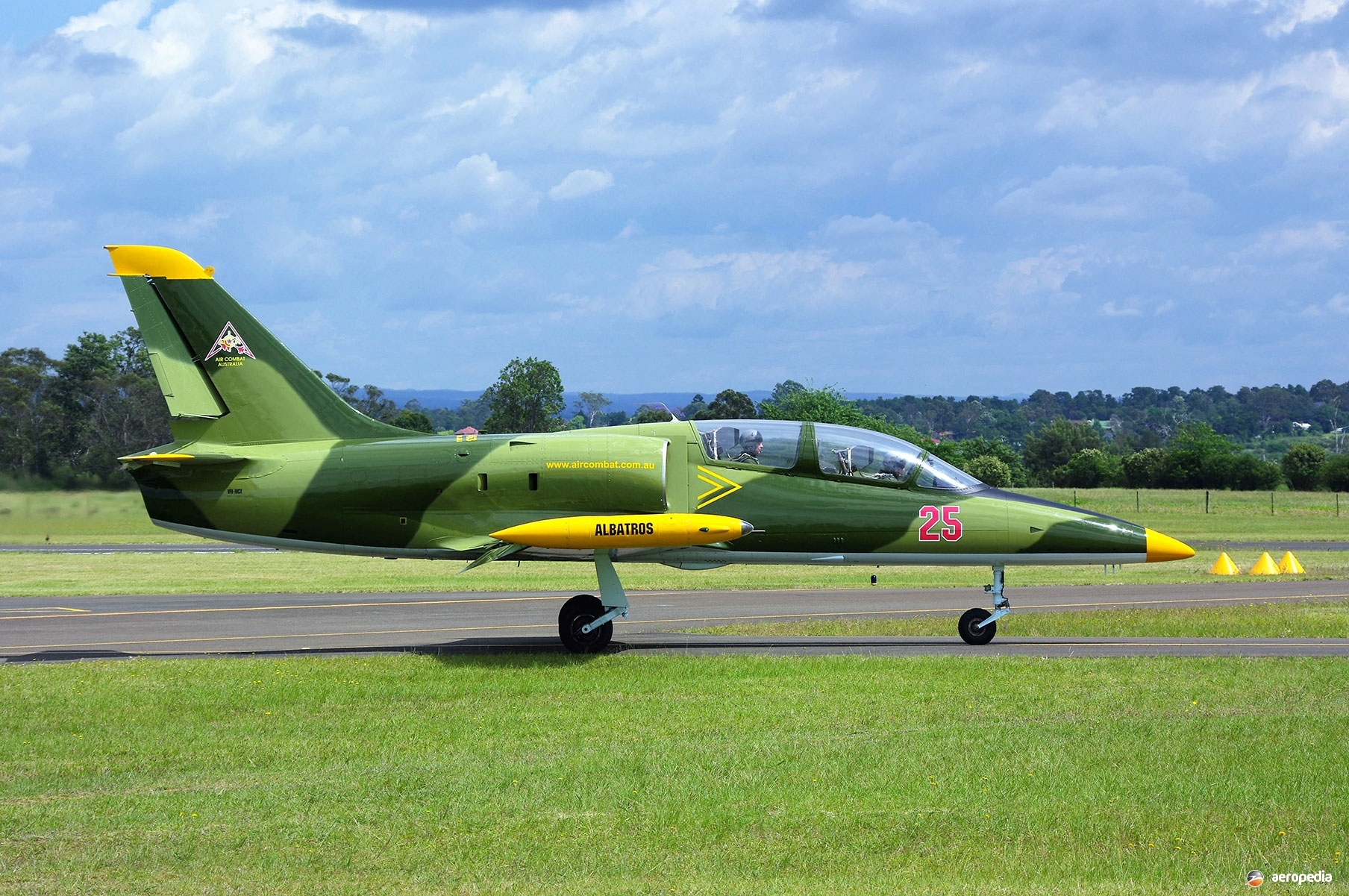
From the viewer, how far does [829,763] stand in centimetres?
1130

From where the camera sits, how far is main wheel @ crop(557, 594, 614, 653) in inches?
725

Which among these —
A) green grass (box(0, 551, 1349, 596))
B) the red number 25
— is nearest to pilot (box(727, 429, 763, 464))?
the red number 25

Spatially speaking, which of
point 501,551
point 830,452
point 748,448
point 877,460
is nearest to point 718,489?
point 748,448

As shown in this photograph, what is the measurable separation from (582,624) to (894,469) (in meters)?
5.18

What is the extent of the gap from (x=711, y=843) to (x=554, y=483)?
970cm

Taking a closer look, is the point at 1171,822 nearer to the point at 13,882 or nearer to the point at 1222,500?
the point at 13,882

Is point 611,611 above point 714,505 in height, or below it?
below

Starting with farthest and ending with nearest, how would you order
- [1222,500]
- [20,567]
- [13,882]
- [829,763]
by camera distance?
[1222,500] → [20,567] → [829,763] → [13,882]

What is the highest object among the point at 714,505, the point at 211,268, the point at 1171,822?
the point at 211,268

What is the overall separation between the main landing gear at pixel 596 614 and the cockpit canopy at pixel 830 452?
2.34m

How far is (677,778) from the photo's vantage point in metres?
10.8

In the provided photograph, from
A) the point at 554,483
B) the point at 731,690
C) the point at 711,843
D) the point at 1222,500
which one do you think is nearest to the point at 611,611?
the point at 554,483

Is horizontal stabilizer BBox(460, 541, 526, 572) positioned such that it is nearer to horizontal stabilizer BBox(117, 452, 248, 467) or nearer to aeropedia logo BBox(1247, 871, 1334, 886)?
horizontal stabilizer BBox(117, 452, 248, 467)

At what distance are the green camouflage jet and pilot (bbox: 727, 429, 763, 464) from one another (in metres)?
0.02
